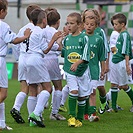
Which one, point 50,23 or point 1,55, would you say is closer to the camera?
point 1,55

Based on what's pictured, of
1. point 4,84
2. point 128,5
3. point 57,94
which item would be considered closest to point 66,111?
point 57,94

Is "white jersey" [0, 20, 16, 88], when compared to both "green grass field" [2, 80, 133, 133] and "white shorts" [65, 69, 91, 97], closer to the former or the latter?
"green grass field" [2, 80, 133, 133]

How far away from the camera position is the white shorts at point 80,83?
9.35 meters

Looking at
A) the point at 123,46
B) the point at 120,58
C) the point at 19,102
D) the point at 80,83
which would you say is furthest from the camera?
the point at 120,58

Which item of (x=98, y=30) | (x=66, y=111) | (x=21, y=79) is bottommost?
(x=66, y=111)

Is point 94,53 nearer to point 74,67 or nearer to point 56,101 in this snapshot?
point 56,101

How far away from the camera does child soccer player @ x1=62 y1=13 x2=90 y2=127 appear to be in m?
9.34

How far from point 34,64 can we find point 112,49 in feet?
9.49

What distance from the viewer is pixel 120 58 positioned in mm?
11617

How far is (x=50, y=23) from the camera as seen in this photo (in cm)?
1035

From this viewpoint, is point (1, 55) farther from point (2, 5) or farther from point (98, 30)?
point (98, 30)

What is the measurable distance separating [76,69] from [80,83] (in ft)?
0.97

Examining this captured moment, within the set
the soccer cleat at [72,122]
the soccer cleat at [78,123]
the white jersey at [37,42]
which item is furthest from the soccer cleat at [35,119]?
the white jersey at [37,42]

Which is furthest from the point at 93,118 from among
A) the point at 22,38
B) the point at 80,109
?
the point at 22,38
